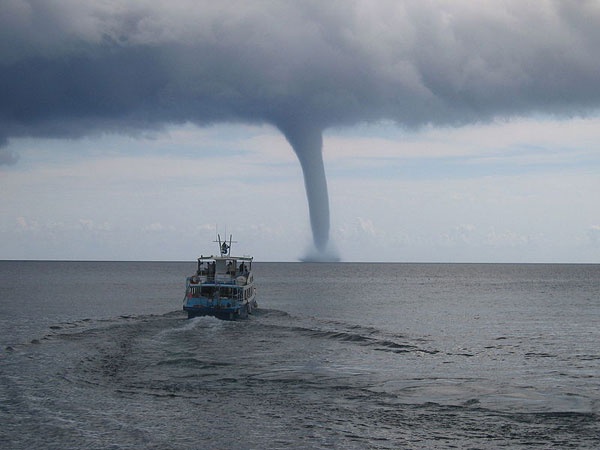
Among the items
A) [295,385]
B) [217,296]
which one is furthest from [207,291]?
[295,385]

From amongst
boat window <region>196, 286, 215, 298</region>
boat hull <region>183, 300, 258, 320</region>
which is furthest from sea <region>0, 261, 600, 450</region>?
boat window <region>196, 286, 215, 298</region>

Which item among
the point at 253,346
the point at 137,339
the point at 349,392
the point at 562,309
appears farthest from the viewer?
the point at 562,309

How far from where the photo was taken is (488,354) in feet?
187

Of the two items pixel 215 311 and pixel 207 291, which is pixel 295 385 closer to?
pixel 215 311

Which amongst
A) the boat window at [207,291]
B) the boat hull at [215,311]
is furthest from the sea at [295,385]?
the boat window at [207,291]

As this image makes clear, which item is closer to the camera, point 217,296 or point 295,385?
point 295,385

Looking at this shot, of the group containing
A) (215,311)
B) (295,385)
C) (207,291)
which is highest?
(207,291)

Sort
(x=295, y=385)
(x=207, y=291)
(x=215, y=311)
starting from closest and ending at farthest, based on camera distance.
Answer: (x=295, y=385) < (x=215, y=311) < (x=207, y=291)

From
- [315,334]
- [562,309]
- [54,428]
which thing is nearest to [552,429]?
[54,428]

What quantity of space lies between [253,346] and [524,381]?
24.1 meters

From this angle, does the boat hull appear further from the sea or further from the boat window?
the boat window

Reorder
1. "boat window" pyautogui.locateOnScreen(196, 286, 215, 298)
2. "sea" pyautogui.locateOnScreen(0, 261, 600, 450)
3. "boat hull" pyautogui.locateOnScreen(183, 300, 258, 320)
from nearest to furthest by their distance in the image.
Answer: "sea" pyautogui.locateOnScreen(0, 261, 600, 450) → "boat hull" pyautogui.locateOnScreen(183, 300, 258, 320) → "boat window" pyautogui.locateOnScreen(196, 286, 215, 298)

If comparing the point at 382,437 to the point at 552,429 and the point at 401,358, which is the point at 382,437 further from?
the point at 401,358

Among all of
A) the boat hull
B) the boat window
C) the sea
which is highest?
the boat window
